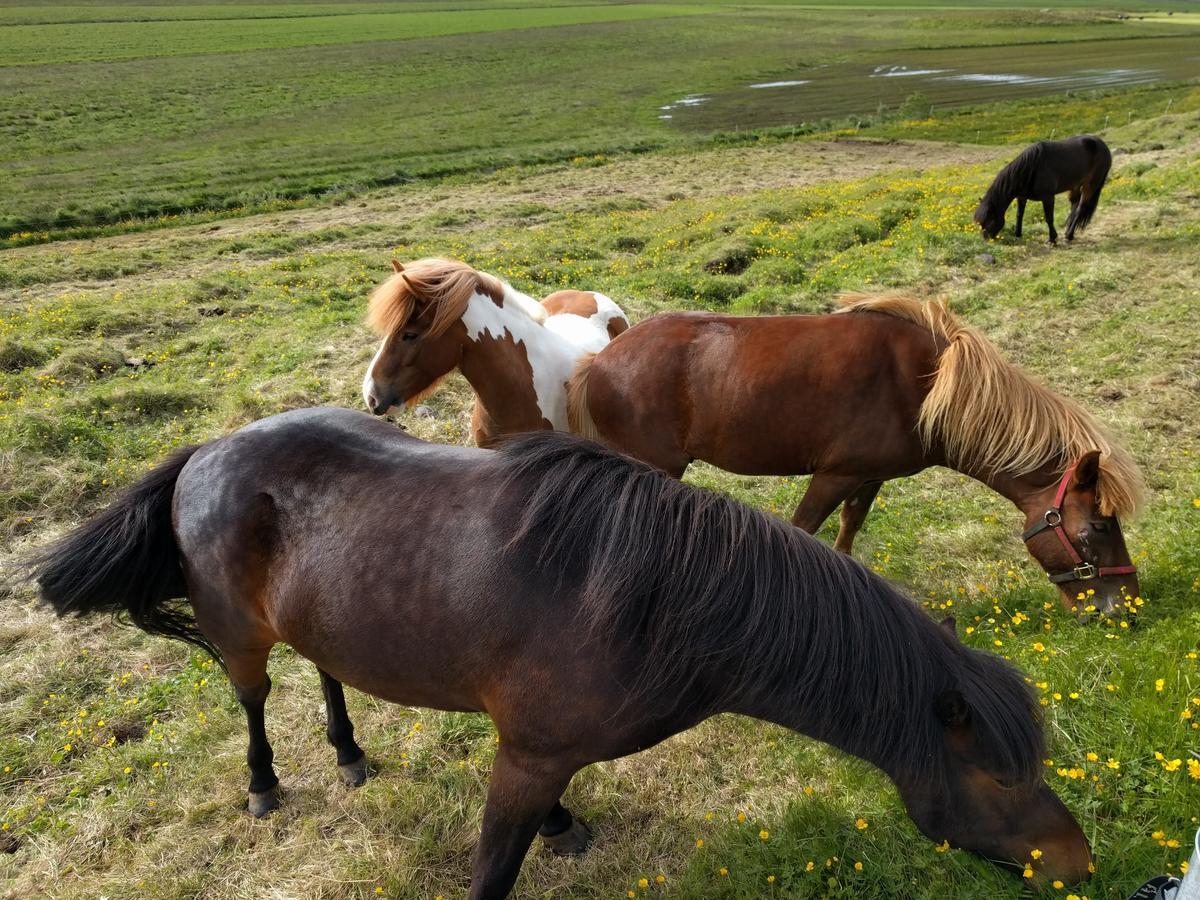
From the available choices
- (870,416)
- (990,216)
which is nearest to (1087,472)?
(870,416)

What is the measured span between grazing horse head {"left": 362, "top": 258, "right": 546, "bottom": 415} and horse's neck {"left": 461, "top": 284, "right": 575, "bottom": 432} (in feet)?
0.17

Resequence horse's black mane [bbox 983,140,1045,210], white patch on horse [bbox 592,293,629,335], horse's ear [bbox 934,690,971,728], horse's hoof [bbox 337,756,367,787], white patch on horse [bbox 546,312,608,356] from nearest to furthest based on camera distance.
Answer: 1. horse's ear [bbox 934,690,971,728]
2. horse's hoof [bbox 337,756,367,787]
3. white patch on horse [bbox 546,312,608,356]
4. white patch on horse [bbox 592,293,629,335]
5. horse's black mane [bbox 983,140,1045,210]

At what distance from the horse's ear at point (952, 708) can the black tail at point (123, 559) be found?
9.70 feet

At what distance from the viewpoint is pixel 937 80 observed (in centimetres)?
4259

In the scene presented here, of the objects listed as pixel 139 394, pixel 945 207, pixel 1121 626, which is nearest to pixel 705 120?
pixel 945 207

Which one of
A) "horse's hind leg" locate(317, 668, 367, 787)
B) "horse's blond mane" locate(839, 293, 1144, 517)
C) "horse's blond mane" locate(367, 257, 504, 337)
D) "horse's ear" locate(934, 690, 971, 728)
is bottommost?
"horse's hind leg" locate(317, 668, 367, 787)

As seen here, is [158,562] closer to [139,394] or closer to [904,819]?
[904,819]

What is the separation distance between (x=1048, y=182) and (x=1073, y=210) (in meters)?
0.88

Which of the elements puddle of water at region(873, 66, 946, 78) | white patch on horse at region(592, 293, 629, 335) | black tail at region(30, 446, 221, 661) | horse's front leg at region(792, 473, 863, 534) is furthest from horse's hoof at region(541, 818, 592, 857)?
puddle of water at region(873, 66, 946, 78)

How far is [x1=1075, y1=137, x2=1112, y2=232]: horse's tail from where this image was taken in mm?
11531

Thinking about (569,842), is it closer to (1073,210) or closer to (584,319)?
(584,319)

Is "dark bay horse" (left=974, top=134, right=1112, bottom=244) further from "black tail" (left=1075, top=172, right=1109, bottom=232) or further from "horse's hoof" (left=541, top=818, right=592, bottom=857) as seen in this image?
"horse's hoof" (left=541, top=818, right=592, bottom=857)

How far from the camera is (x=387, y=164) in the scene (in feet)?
76.5

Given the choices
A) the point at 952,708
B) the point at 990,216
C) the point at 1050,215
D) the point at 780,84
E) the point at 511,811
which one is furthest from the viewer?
the point at 780,84
